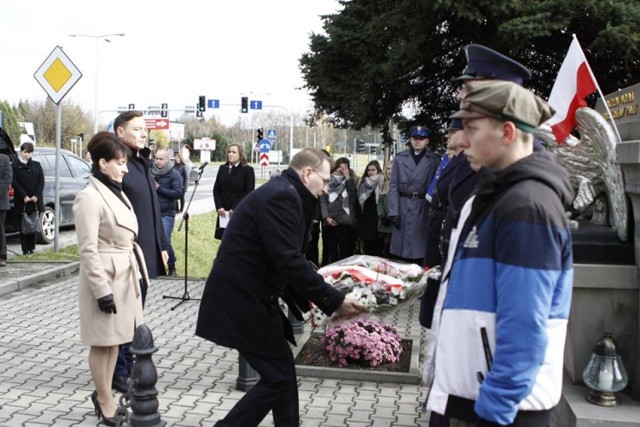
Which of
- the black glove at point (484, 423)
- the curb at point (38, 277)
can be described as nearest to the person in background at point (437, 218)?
the black glove at point (484, 423)

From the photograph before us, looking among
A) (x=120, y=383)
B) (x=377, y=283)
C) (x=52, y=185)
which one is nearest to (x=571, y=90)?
(x=377, y=283)

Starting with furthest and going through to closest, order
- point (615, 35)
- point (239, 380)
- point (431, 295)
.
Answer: point (615, 35), point (239, 380), point (431, 295)

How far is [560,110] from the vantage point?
5.74 meters

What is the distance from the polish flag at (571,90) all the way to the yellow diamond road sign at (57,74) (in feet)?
29.7

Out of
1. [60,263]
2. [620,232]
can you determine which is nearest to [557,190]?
[620,232]

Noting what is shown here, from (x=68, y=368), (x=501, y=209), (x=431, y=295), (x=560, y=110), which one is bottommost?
(x=68, y=368)

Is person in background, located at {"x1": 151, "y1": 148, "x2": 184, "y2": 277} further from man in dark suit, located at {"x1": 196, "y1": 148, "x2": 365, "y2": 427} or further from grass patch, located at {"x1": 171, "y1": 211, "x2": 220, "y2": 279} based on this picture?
man in dark suit, located at {"x1": 196, "y1": 148, "x2": 365, "y2": 427}

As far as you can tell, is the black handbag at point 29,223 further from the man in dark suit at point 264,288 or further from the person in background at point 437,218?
the man in dark suit at point 264,288

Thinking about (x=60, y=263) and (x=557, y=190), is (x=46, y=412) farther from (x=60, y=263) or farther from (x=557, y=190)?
(x=60, y=263)

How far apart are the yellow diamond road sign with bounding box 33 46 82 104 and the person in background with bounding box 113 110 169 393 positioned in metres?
7.16

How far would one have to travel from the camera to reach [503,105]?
244 cm

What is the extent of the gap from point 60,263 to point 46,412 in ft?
24.0

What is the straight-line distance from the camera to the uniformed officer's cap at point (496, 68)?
9.96 feet

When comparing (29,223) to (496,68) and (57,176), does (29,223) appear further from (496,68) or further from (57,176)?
(496,68)
